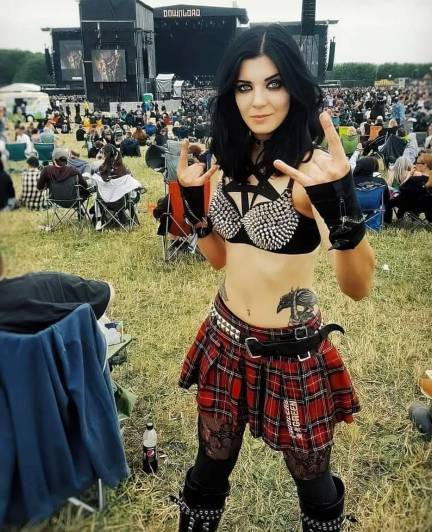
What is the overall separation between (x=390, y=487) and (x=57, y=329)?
1795 mm

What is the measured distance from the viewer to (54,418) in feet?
6.31

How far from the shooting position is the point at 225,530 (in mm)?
2246

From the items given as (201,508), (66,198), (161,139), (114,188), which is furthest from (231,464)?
(161,139)

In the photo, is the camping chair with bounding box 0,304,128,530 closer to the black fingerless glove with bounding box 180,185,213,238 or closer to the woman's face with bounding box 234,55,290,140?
the black fingerless glove with bounding box 180,185,213,238

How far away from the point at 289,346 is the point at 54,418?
3.34 ft

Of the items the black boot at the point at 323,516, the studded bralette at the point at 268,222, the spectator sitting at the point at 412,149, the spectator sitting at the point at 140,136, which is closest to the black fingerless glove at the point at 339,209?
the studded bralette at the point at 268,222

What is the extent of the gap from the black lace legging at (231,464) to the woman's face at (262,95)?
97cm

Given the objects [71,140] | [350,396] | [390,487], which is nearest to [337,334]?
[390,487]

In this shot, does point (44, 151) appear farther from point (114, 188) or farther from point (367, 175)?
point (367, 175)

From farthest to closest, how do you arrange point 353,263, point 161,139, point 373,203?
point 161,139
point 373,203
point 353,263

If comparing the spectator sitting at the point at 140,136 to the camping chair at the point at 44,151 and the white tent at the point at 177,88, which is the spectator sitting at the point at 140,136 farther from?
the white tent at the point at 177,88

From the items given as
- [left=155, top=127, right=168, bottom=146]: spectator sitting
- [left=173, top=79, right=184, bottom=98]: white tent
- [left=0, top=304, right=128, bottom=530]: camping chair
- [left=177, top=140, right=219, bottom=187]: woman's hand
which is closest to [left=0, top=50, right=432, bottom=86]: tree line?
[left=177, top=140, right=219, bottom=187]: woman's hand

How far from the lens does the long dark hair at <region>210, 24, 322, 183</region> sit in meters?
1.39

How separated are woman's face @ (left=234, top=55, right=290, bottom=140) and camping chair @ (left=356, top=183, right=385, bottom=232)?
17.9ft
